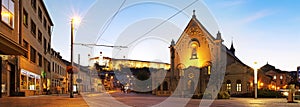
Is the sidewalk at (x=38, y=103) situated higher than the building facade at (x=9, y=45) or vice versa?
the building facade at (x=9, y=45)

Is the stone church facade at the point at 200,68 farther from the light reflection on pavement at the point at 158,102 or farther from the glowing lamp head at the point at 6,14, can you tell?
the glowing lamp head at the point at 6,14

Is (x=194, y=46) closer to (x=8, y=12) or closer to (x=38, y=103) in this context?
(x=8, y=12)

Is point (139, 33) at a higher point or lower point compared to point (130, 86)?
higher

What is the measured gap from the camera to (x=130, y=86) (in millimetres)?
86500

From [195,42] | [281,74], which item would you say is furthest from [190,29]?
[281,74]

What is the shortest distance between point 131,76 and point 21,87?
52.5 metres

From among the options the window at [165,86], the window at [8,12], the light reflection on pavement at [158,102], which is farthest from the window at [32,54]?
the window at [165,86]

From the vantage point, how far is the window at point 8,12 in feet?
70.1

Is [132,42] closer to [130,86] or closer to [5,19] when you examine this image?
[5,19]

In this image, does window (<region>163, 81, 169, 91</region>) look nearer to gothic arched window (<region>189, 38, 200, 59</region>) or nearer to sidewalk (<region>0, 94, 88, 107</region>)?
gothic arched window (<region>189, 38, 200, 59</region>)

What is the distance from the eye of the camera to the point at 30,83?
134ft

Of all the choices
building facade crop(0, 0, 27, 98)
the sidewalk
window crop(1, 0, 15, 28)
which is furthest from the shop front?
the sidewalk

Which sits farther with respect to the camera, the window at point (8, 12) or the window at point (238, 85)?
the window at point (238, 85)

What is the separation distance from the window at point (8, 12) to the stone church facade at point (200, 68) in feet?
102
